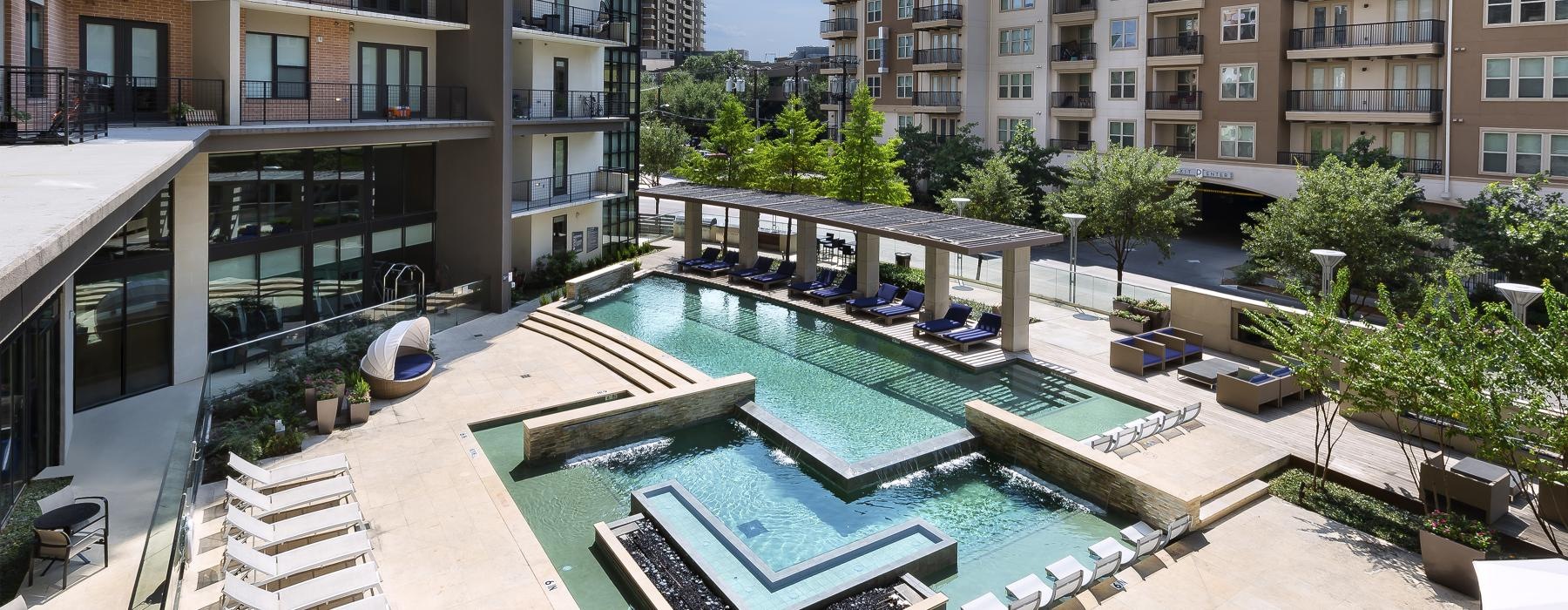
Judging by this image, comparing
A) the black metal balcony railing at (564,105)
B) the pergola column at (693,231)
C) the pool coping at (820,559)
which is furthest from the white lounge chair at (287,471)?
the pergola column at (693,231)

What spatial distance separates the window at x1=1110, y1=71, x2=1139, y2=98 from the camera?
A: 47.7 m

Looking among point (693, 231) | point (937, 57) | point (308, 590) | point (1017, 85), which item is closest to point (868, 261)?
point (693, 231)

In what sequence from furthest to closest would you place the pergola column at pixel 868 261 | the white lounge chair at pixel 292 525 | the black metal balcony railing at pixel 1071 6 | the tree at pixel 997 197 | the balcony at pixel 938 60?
the balcony at pixel 938 60
the black metal balcony railing at pixel 1071 6
the tree at pixel 997 197
the pergola column at pixel 868 261
the white lounge chair at pixel 292 525

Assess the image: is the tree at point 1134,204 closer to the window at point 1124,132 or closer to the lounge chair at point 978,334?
the lounge chair at point 978,334

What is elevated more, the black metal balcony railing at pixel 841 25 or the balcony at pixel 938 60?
the black metal balcony railing at pixel 841 25

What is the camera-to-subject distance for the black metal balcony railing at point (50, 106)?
13750 mm

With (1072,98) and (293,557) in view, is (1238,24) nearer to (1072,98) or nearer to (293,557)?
(1072,98)

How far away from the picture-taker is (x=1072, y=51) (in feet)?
165

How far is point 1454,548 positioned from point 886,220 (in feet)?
55.5

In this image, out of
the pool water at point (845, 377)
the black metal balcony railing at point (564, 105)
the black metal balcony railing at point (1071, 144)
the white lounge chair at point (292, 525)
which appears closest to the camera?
the white lounge chair at point (292, 525)

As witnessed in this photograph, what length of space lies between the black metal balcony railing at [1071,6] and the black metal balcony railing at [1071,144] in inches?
272

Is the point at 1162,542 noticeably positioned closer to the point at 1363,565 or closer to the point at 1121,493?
the point at 1121,493

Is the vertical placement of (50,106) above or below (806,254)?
above

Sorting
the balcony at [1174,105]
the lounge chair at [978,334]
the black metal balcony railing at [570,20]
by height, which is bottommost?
the lounge chair at [978,334]
